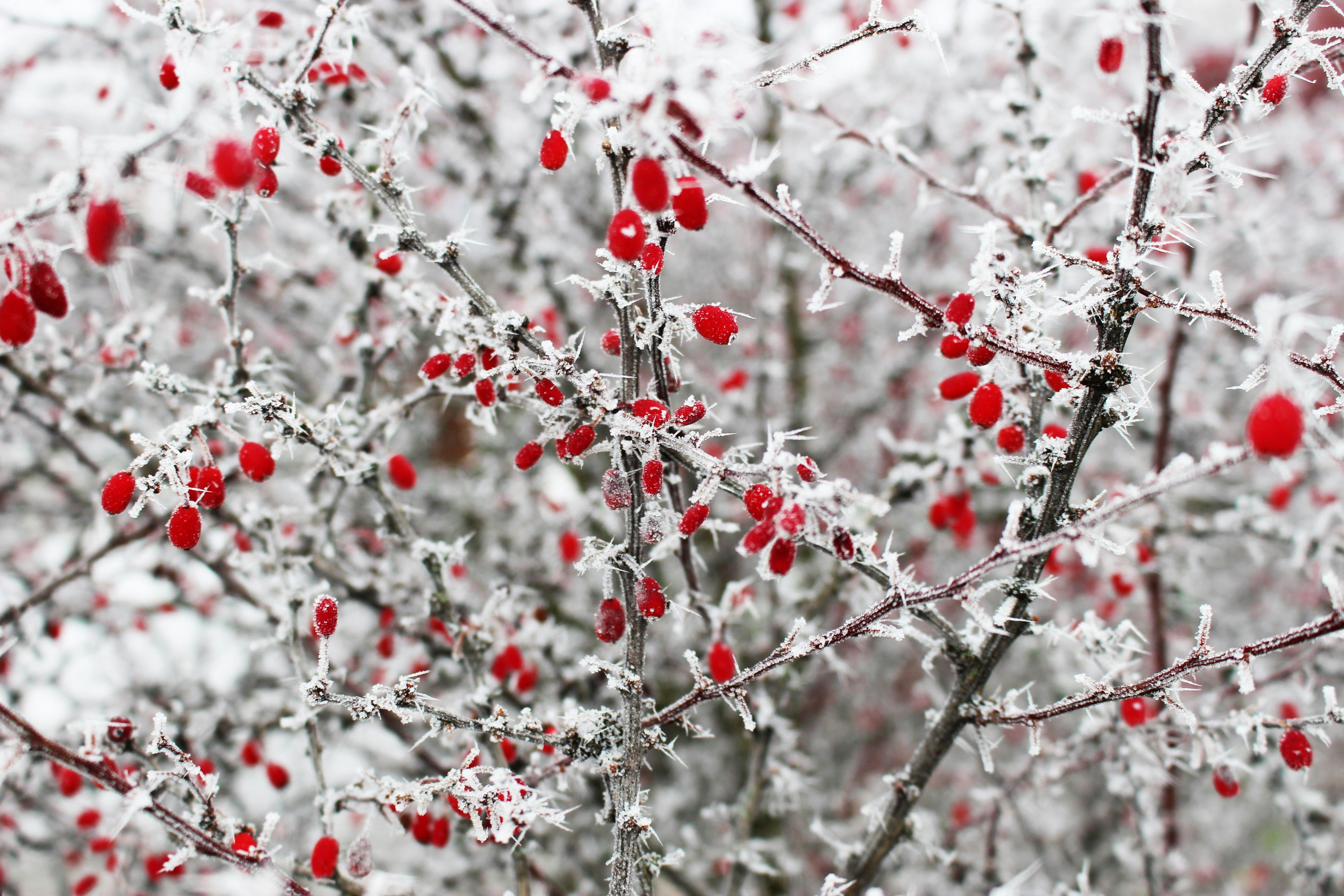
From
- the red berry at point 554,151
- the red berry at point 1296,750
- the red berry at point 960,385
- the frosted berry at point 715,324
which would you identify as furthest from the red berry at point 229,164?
the red berry at point 1296,750

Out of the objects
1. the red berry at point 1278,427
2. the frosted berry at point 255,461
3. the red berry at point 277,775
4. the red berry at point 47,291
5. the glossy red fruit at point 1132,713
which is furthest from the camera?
the red berry at point 277,775

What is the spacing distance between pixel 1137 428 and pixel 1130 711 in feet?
7.22

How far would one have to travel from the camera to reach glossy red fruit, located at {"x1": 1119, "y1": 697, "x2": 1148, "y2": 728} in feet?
6.36

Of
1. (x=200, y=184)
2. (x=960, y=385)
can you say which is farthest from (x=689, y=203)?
(x=960, y=385)

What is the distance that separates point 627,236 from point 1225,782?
191 centimetres

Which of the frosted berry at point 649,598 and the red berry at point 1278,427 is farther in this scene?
the frosted berry at point 649,598

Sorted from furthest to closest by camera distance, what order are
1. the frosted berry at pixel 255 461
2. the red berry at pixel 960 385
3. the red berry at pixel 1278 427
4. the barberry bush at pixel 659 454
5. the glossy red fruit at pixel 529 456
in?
the red berry at pixel 960 385
the frosted berry at pixel 255 461
the glossy red fruit at pixel 529 456
the barberry bush at pixel 659 454
the red berry at pixel 1278 427

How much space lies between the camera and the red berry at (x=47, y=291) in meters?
1.16

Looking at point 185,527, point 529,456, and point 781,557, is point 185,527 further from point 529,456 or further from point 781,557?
point 781,557

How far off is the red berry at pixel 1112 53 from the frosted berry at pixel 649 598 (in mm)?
1208

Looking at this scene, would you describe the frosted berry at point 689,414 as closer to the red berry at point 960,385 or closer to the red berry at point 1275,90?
the red berry at point 960,385

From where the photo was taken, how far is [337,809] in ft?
5.74

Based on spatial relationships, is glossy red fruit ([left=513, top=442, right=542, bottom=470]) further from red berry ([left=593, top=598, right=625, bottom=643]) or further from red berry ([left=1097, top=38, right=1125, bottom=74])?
red berry ([left=1097, top=38, right=1125, bottom=74])

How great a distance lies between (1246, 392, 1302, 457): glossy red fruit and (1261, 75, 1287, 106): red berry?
0.72m
